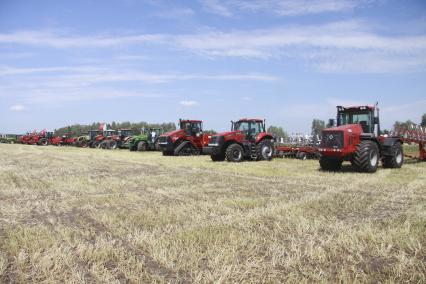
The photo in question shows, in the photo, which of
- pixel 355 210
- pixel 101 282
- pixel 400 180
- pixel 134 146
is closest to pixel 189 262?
pixel 101 282

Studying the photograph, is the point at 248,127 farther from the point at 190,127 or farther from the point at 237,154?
the point at 190,127

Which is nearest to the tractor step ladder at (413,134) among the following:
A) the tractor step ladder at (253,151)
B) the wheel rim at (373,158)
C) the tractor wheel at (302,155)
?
the wheel rim at (373,158)

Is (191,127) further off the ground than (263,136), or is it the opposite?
(191,127)

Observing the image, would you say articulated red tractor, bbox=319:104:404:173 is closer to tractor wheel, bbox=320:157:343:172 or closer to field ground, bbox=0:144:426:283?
tractor wheel, bbox=320:157:343:172

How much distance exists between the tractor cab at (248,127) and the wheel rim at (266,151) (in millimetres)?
569

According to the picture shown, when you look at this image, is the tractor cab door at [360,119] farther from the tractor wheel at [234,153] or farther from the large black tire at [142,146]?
the large black tire at [142,146]

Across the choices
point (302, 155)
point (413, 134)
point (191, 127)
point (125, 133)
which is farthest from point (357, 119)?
point (125, 133)

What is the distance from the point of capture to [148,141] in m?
27.4

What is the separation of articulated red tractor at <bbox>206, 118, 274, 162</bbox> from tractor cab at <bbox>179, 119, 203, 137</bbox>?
14.5 ft

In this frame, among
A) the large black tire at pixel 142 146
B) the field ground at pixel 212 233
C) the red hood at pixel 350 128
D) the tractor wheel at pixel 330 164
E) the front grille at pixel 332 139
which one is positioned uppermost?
the red hood at pixel 350 128

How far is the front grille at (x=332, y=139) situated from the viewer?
12.5 metres

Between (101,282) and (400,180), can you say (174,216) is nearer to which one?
(101,282)

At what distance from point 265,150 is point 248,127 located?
1154mm

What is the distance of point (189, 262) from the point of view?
4.10 meters
